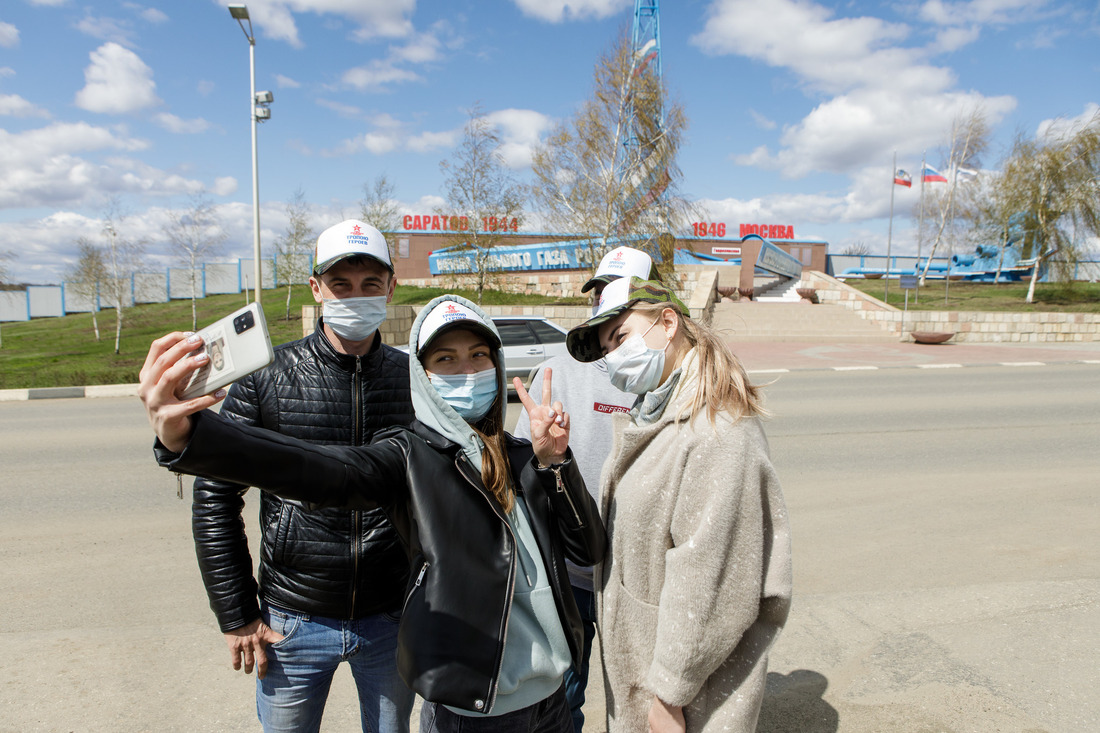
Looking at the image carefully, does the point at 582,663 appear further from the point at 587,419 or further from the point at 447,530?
the point at 447,530

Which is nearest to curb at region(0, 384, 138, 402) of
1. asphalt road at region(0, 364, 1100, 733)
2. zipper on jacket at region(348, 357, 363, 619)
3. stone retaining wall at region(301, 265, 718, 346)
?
Answer: stone retaining wall at region(301, 265, 718, 346)

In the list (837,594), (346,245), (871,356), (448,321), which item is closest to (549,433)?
(448,321)

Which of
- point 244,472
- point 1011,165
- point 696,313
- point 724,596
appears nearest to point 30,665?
point 244,472

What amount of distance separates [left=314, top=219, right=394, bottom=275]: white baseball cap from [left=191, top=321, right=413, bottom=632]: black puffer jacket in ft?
0.90

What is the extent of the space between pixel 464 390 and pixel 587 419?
812mm

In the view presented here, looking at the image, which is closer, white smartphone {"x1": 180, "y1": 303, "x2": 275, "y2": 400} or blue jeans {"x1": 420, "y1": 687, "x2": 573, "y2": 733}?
white smartphone {"x1": 180, "y1": 303, "x2": 275, "y2": 400}

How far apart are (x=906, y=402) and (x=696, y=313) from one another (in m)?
13.3

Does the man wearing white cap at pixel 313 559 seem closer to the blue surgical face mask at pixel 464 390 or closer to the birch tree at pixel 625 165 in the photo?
the blue surgical face mask at pixel 464 390

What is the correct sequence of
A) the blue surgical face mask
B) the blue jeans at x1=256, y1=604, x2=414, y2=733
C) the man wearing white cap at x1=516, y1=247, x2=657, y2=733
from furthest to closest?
the man wearing white cap at x1=516, y1=247, x2=657, y2=733 → the blue jeans at x1=256, y1=604, x2=414, y2=733 → the blue surgical face mask

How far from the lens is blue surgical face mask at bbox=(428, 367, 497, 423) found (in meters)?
1.74

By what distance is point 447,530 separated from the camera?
1503mm

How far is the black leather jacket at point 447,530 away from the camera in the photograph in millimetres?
1427

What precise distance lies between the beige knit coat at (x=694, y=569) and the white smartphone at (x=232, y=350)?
3.31 ft

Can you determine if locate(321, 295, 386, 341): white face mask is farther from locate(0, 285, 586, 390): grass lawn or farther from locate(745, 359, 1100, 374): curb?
locate(0, 285, 586, 390): grass lawn
